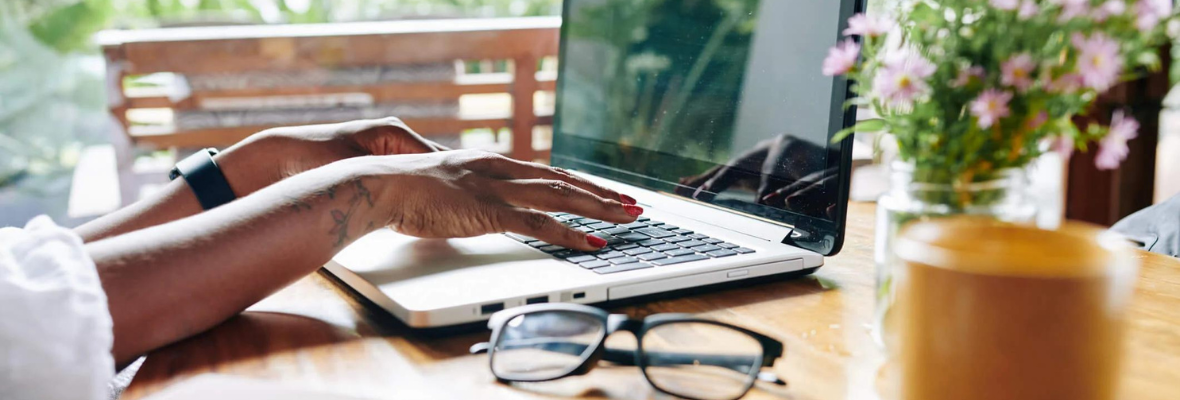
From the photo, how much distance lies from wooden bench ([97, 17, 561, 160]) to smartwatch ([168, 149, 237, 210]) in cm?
175

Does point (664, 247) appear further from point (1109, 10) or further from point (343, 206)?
point (1109, 10)

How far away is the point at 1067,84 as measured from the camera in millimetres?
420

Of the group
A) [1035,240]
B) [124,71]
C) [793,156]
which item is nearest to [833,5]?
[793,156]

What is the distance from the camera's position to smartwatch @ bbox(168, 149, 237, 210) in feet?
2.99

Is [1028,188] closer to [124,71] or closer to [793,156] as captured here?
[793,156]

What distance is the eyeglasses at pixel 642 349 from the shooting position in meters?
0.55

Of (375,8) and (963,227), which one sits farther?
(375,8)

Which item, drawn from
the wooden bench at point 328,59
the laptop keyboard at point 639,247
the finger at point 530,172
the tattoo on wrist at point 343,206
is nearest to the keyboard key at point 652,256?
the laptop keyboard at point 639,247

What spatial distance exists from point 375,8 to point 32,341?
140 inches

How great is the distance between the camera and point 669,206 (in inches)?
38.5

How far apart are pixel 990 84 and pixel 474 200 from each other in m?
0.47

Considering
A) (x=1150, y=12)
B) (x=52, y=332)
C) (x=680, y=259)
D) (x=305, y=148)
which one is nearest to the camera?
(x=1150, y=12)

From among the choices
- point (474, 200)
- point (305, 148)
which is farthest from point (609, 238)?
point (305, 148)

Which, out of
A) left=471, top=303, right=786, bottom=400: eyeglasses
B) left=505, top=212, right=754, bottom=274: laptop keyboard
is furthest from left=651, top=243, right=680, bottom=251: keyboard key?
left=471, top=303, right=786, bottom=400: eyeglasses
